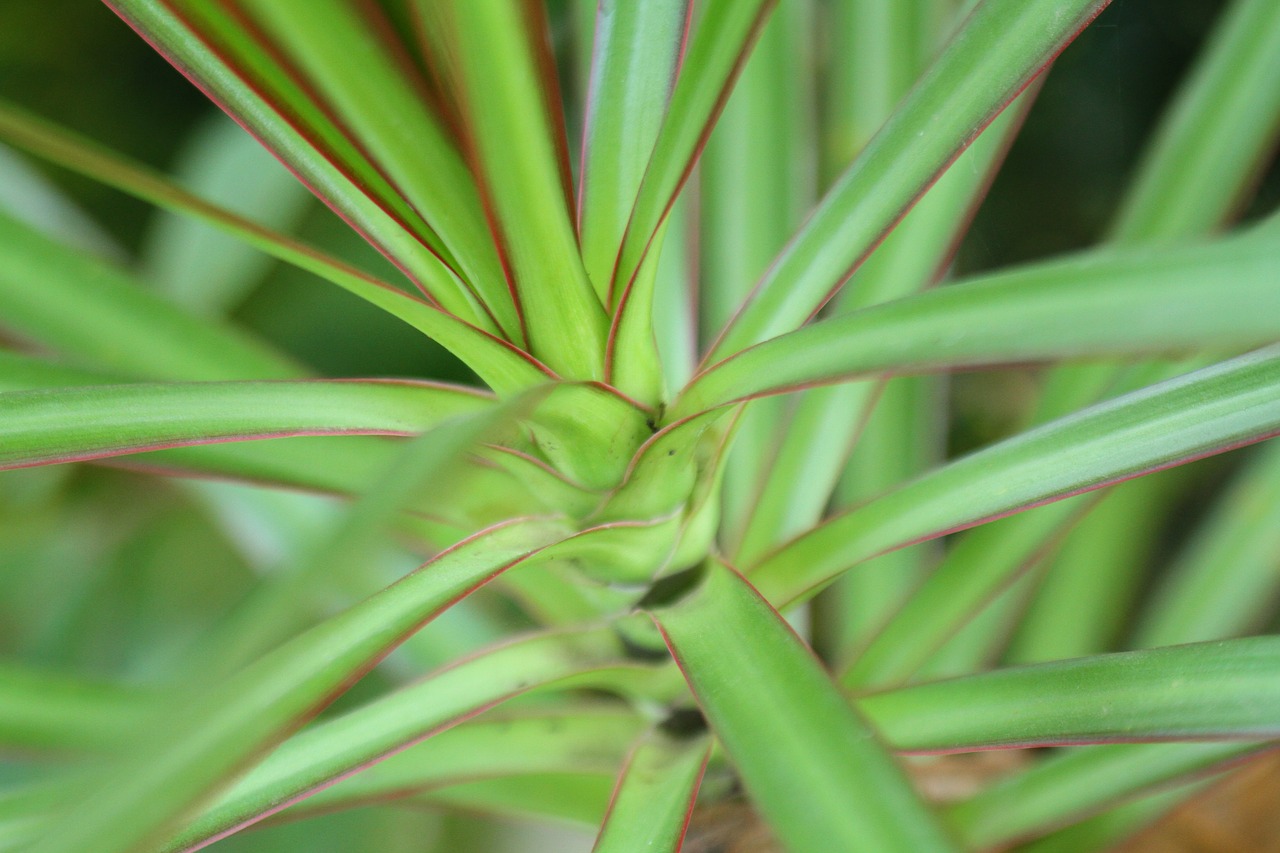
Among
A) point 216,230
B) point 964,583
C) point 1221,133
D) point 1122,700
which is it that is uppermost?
point 216,230

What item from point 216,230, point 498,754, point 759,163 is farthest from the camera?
point 216,230

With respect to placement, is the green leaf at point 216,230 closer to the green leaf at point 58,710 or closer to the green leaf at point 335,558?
the green leaf at point 58,710

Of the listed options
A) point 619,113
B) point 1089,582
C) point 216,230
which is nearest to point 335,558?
point 619,113

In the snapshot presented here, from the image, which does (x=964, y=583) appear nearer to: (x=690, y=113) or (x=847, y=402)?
(x=847, y=402)

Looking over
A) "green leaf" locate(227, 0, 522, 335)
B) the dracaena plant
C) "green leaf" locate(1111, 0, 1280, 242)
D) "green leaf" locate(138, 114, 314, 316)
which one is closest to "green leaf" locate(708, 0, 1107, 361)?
the dracaena plant

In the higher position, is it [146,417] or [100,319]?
[100,319]

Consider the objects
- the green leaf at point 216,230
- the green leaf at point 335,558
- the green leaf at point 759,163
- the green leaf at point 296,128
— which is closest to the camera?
the green leaf at point 335,558

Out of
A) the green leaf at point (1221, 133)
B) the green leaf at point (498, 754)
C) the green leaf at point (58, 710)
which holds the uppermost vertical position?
the green leaf at point (1221, 133)

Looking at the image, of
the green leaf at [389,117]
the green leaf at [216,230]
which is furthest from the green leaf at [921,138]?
the green leaf at [216,230]
